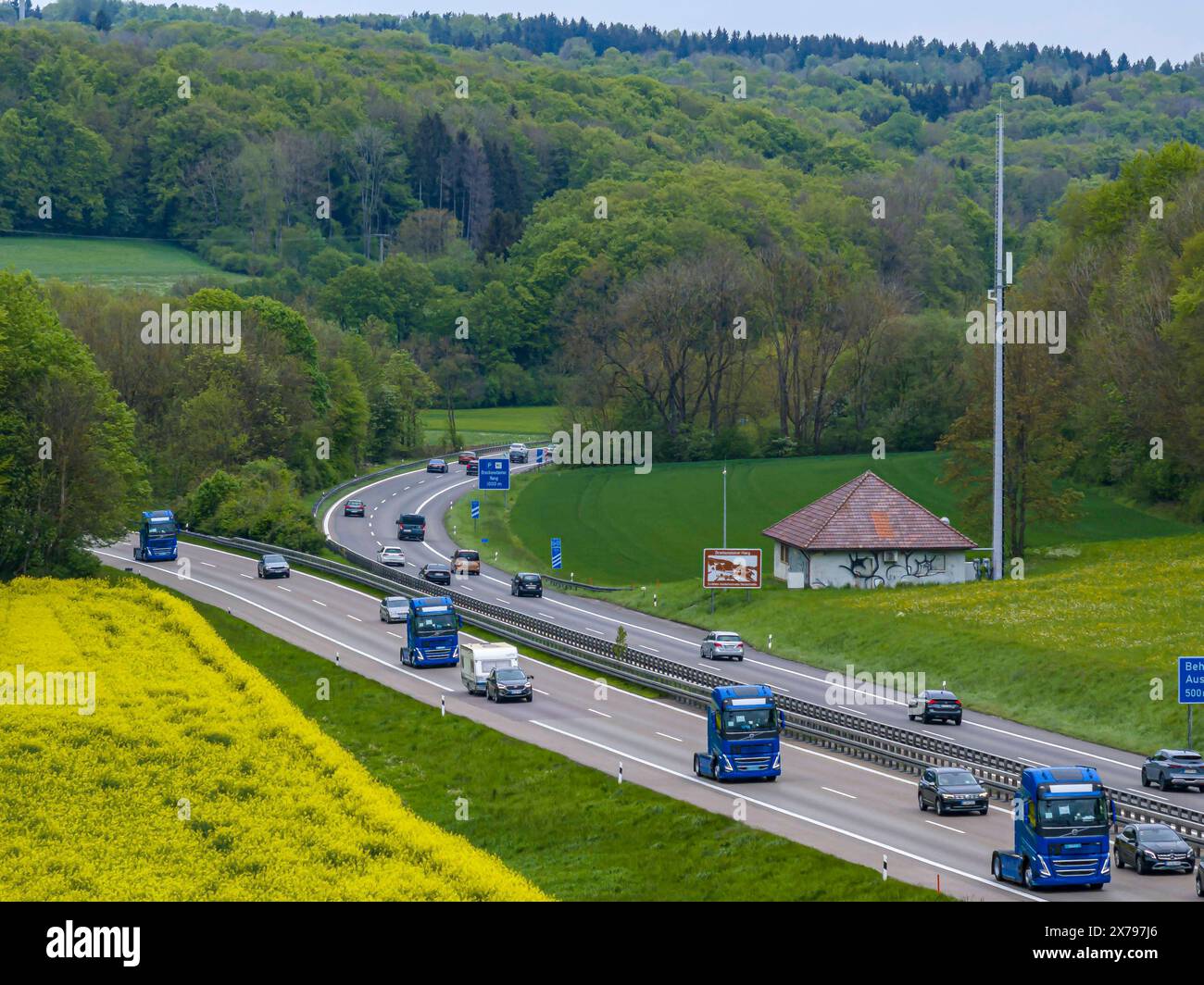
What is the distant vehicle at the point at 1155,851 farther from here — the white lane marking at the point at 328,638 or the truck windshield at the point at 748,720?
the white lane marking at the point at 328,638

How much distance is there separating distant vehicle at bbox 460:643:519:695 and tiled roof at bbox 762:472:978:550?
2717 cm

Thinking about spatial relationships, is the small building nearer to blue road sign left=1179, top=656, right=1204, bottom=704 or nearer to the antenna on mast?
the antenna on mast

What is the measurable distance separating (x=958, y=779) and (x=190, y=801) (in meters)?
19.6

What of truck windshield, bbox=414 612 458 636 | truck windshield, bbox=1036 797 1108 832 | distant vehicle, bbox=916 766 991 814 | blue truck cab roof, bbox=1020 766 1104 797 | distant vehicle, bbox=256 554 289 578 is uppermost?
blue truck cab roof, bbox=1020 766 1104 797

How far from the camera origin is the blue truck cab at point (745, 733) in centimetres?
4853

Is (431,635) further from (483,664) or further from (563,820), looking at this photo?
(563,820)

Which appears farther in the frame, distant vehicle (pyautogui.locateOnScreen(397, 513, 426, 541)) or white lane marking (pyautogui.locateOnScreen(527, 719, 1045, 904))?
distant vehicle (pyautogui.locateOnScreen(397, 513, 426, 541))

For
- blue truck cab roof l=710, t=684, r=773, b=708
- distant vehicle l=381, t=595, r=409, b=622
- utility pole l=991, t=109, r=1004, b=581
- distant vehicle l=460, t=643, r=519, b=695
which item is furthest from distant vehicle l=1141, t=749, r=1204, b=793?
distant vehicle l=381, t=595, r=409, b=622

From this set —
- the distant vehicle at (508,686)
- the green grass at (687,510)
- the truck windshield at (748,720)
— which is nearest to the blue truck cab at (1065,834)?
the truck windshield at (748,720)

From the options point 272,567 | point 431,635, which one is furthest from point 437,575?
point 431,635

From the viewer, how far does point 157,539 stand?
99.1 m

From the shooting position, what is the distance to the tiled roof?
292 feet
